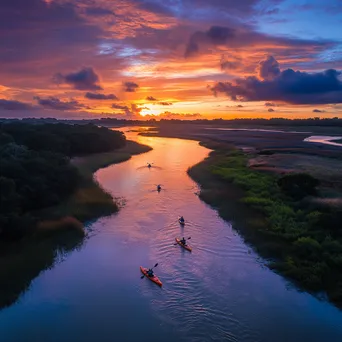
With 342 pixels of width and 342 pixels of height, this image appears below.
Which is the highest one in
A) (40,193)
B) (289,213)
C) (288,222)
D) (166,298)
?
(40,193)

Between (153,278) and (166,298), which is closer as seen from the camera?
(166,298)

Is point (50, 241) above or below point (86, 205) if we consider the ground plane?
below

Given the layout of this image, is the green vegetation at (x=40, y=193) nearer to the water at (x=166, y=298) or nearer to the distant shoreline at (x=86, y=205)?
the distant shoreline at (x=86, y=205)

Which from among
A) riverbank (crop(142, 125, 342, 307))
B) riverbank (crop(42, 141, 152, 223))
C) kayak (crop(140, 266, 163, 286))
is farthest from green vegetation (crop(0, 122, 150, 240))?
riverbank (crop(142, 125, 342, 307))

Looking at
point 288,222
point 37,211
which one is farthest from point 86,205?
point 288,222

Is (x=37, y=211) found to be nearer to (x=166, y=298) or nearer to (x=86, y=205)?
(x=86, y=205)

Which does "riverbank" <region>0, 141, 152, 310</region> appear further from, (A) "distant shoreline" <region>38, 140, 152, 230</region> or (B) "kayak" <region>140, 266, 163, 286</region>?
(B) "kayak" <region>140, 266, 163, 286</region>
